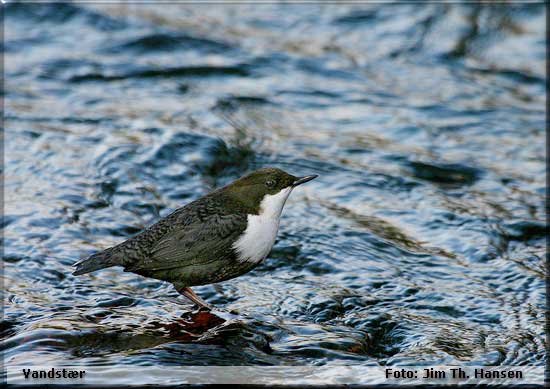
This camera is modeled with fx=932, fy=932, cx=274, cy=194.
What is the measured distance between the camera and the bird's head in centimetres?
472

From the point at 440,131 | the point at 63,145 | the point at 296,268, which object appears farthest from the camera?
the point at 440,131

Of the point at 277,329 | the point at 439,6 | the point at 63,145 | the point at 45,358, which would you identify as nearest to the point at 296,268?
the point at 277,329

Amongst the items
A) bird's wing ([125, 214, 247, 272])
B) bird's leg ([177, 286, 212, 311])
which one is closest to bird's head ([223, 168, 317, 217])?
bird's wing ([125, 214, 247, 272])

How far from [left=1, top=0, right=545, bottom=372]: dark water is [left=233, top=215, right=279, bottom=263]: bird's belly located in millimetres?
390

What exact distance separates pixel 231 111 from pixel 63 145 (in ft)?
5.48

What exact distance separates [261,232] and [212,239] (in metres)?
0.24

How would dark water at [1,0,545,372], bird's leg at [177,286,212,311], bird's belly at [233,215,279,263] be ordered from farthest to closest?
bird's leg at [177,286,212,311]
dark water at [1,0,545,372]
bird's belly at [233,215,279,263]

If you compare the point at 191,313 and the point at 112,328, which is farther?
the point at 191,313

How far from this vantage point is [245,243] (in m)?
4.57

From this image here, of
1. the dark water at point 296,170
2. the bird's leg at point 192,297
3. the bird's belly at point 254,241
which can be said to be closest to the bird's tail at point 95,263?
the dark water at point 296,170

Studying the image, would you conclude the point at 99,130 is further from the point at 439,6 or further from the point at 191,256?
the point at 439,6

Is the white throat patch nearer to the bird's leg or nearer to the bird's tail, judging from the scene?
the bird's leg

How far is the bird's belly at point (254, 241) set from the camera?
4.57 m

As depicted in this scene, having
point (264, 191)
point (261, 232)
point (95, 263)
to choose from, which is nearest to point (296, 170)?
point (264, 191)
